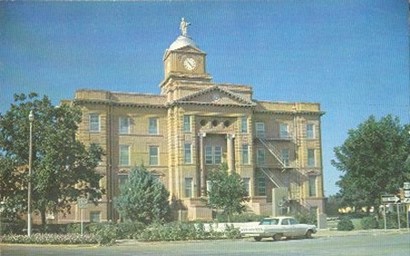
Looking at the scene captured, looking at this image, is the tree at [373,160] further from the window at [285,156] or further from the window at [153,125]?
the window at [153,125]

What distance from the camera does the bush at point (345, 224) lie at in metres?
18.9

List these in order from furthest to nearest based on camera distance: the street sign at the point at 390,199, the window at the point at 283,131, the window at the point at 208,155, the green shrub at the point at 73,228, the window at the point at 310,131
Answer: the window at the point at 208,155 < the window at the point at 283,131 < the window at the point at 310,131 < the green shrub at the point at 73,228 < the street sign at the point at 390,199

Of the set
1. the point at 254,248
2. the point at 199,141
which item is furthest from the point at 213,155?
the point at 254,248

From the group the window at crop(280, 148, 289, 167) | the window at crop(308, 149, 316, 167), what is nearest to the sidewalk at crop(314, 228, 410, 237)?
the window at crop(308, 149, 316, 167)

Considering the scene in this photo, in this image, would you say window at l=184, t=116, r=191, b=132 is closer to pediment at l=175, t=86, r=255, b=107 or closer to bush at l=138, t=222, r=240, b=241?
pediment at l=175, t=86, r=255, b=107

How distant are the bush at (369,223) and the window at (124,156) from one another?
7890 millimetres

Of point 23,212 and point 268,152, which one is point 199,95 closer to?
point 268,152

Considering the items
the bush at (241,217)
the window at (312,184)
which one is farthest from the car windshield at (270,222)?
the window at (312,184)

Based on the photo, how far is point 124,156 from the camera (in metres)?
20.0

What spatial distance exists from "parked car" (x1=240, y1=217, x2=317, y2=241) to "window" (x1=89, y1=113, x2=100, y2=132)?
587cm

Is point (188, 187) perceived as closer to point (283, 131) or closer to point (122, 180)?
point (283, 131)

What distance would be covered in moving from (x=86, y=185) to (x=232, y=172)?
651cm

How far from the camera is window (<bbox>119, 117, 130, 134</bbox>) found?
809 inches

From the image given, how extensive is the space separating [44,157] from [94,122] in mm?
4392
